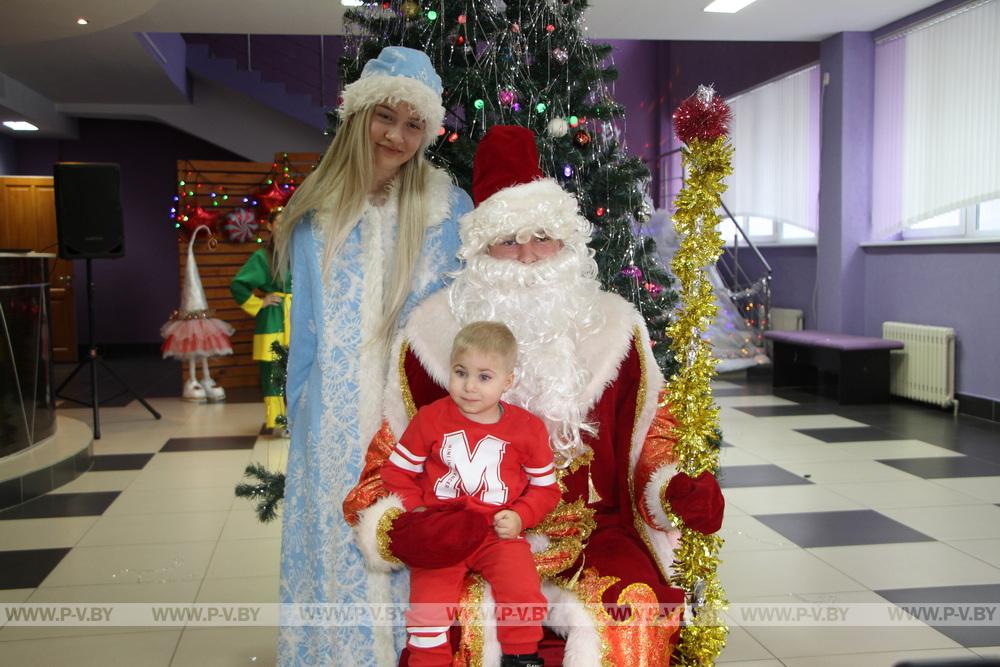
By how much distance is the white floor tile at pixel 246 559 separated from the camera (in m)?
3.46

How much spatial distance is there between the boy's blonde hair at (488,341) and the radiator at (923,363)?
18.9 ft

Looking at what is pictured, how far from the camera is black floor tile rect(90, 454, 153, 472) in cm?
526

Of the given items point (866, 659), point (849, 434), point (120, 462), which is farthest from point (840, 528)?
point (120, 462)

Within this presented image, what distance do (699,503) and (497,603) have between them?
45 cm

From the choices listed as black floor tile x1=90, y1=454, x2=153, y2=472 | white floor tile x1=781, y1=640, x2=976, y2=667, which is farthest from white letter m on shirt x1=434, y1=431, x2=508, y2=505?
black floor tile x1=90, y1=454, x2=153, y2=472

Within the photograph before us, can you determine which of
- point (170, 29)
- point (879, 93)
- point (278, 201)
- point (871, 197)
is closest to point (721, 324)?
point (871, 197)

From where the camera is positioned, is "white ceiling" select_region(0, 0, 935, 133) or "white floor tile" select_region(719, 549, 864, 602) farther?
"white ceiling" select_region(0, 0, 935, 133)

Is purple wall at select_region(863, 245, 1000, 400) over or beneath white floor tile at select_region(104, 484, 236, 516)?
over

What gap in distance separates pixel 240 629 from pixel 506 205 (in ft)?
6.30

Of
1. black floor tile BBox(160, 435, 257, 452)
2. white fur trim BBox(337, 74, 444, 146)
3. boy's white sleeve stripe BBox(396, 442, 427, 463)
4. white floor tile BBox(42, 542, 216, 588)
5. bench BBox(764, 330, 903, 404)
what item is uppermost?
white fur trim BBox(337, 74, 444, 146)

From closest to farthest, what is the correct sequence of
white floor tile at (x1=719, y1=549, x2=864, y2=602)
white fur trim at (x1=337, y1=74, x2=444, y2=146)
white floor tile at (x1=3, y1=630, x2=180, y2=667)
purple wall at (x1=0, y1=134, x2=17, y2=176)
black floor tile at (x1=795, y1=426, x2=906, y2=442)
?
white fur trim at (x1=337, y1=74, x2=444, y2=146) → white floor tile at (x1=3, y1=630, x2=180, y2=667) → white floor tile at (x1=719, y1=549, x2=864, y2=602) → black floor tile at (x1=795, y1=426, x2=906, y2=442) → purple wall at (x1=0, y1=134, x2=17, y2=176)

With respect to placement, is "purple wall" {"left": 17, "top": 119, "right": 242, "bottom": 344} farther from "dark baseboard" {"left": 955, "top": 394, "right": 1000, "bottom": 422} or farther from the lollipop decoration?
the lollipop decoration

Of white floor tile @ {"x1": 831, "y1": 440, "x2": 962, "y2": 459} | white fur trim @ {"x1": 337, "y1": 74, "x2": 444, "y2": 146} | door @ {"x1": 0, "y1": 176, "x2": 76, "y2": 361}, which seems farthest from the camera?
door @ {"x1": 0, "y1": 176, "x2": 76, "y2": 361}

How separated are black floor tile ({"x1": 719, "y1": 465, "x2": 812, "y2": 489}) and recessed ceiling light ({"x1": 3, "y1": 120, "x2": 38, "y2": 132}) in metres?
9.34
